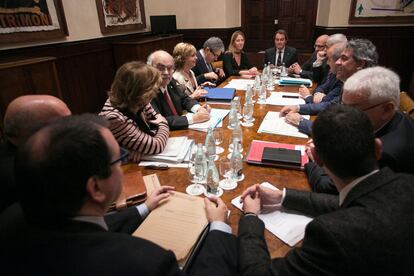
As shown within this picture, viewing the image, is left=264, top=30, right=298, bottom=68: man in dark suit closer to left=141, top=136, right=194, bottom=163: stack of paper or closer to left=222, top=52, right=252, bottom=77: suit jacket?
left=222, top=52, right=252, bottom=77: suit jacket

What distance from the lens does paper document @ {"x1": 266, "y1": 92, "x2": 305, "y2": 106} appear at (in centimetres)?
268

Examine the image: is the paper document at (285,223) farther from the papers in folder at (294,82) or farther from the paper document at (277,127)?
the papers in folder at (294,82)

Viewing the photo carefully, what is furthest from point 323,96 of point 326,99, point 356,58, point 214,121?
point 214,121

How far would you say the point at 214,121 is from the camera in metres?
2.20

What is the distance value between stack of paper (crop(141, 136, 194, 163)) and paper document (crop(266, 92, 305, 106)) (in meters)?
1.19

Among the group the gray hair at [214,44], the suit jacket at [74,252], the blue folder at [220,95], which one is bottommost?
the blue folder at [220,95]

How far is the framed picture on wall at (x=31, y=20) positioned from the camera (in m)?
3.21

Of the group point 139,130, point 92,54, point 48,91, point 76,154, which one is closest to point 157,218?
point 76,154

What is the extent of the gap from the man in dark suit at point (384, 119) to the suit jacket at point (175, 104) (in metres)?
1.04

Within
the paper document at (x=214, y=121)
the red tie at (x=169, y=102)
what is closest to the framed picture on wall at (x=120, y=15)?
the red tie at (x=169, y=102)

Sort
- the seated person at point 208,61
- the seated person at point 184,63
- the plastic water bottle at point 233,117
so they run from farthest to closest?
1. the seated person at point 208,61
2. the seated person at point 184,63
3. the plastic water bottle at point 233,117

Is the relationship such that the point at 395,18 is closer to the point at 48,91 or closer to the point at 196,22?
the point at 196,22

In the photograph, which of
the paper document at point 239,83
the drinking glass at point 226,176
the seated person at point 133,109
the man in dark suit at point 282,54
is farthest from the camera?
the man in dark suit at point 282,54

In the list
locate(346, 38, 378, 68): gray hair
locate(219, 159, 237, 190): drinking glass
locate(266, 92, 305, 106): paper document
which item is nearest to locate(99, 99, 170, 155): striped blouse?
locate(219, 159, 237, 190): drinking glass
